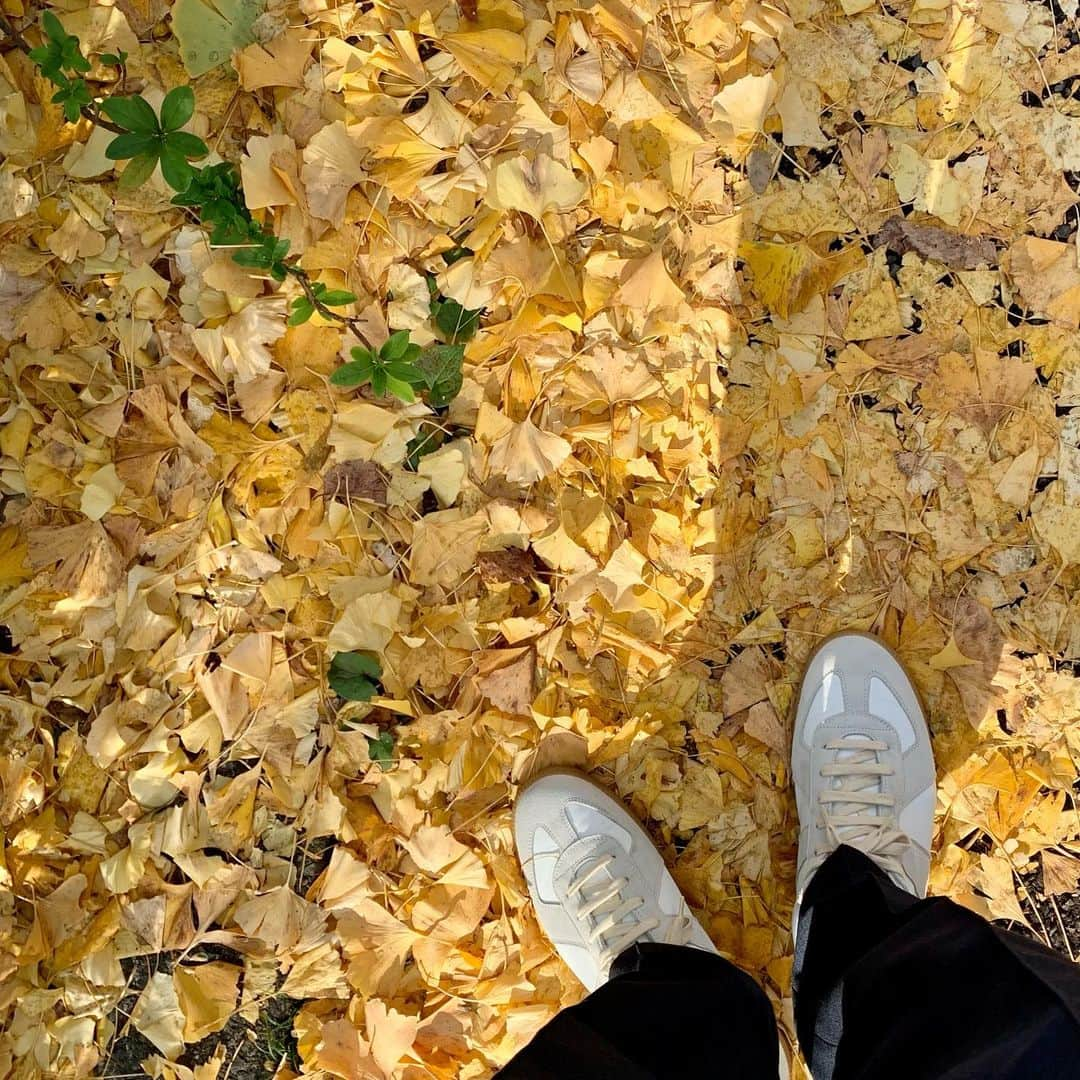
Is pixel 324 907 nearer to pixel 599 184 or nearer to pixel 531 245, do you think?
pixel 531 245

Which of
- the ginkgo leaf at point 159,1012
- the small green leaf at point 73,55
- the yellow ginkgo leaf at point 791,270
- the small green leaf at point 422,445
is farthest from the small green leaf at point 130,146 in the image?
the ginkgo leaf at point 159,1012

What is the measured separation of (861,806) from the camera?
46.7 inches

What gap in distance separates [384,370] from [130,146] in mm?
401

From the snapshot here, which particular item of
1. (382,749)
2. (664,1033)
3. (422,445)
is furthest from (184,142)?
(664,1033)

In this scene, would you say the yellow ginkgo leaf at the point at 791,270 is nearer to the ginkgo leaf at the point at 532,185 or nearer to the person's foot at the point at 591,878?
the ginkgo leaf at the point at 532,185

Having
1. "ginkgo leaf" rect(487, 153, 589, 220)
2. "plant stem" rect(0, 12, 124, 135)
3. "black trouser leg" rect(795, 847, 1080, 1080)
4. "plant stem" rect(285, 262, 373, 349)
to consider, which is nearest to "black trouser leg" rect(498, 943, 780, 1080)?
"black trouser leg" rect(795, 847, 1080, 1080)

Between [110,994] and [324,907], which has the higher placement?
[324,907]

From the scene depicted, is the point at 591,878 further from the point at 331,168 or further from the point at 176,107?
the point at 176,107

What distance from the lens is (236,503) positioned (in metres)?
1.15

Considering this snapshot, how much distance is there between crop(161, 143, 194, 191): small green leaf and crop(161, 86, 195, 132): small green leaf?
26mm

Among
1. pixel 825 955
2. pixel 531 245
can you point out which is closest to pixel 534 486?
pixel 531 245

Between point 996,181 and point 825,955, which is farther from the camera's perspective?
point 996,181

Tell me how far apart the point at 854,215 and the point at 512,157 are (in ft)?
1.54

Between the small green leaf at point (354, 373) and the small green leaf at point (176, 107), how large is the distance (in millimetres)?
353
